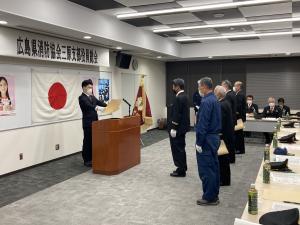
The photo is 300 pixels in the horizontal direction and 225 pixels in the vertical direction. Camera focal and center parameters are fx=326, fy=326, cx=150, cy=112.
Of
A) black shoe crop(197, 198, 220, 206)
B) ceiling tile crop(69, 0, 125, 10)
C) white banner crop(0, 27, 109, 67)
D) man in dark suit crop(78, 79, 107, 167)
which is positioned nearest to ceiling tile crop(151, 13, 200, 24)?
ceiling tile crop(69, 0, 125, 10)

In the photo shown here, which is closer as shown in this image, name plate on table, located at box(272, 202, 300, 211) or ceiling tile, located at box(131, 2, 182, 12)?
name plate on table, located at box(272, 202, 300, 211)

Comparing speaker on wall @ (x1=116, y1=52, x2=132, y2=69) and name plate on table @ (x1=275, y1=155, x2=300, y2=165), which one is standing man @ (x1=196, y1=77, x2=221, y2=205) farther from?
speaker on wall @ (x1=116, y1=52, x2=132, y2=69)

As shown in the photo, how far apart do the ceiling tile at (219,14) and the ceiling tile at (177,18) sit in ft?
0.48

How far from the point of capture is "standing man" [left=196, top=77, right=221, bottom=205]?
→ 3.61m

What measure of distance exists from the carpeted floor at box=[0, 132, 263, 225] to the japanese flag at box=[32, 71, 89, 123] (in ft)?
4.93

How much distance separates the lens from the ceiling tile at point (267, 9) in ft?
17.9

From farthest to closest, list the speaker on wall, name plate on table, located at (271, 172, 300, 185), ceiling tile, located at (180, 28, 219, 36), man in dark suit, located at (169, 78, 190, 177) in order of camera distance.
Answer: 1. the speaker on wall
2. ceiling tile, located at (180, 28, 219, 36)
3. man in dark suit, located at (169, 78, 190, 177)
4. name plate on table, located at (271, 172, 300, 185)

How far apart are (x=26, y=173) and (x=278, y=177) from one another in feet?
13.9

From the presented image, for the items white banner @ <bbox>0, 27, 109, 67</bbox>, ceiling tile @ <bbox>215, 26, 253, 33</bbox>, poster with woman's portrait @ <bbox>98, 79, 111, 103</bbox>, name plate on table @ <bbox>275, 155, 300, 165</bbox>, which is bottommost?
name plate on table @ <bbox>275, 155, 300, 165</bbox>

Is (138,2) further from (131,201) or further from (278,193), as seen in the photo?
(278,193)

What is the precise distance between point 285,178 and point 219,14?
4.22 metres

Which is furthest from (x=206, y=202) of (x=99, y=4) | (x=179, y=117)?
(x=99, y=4)

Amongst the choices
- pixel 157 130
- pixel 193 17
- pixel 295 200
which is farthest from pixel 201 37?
pixel 295 200

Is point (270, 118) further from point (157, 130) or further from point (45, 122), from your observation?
point (45, 122)
